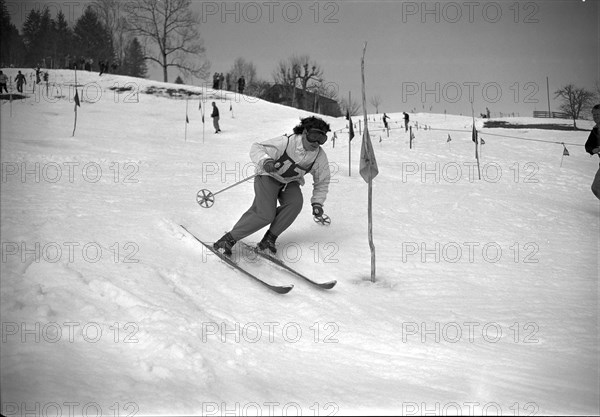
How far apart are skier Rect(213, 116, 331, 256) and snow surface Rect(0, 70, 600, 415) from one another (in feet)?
1.13

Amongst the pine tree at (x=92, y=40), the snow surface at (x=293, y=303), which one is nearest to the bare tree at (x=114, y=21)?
the pine tree at (x=92, y=40)

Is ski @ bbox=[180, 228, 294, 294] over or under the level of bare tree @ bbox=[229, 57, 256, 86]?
under

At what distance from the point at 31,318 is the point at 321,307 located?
2.07m

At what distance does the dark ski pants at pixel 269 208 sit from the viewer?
459 cm

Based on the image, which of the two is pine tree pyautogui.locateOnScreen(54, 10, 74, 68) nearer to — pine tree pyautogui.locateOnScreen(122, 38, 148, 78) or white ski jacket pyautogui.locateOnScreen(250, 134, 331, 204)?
pine tree pyautogui.locateOnScreen(122, 38, 148, 78)

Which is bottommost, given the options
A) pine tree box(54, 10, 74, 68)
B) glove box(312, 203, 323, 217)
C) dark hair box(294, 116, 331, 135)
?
glove box(312, 203, 323, 217)

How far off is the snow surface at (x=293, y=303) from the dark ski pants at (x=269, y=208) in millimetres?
373

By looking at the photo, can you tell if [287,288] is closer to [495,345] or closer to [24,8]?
[495,345]

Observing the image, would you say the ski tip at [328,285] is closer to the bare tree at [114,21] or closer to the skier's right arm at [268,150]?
the skier's right arm at [268,150]

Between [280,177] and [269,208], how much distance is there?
346 mm

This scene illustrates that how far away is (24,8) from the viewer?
2.56 meters

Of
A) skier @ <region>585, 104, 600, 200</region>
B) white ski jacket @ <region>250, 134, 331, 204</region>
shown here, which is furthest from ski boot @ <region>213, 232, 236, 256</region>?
skier @ <region>585, 104, 600, 200</region>

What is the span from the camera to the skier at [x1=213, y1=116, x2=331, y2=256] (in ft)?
15.0

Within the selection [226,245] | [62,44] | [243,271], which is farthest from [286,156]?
[62,44]
